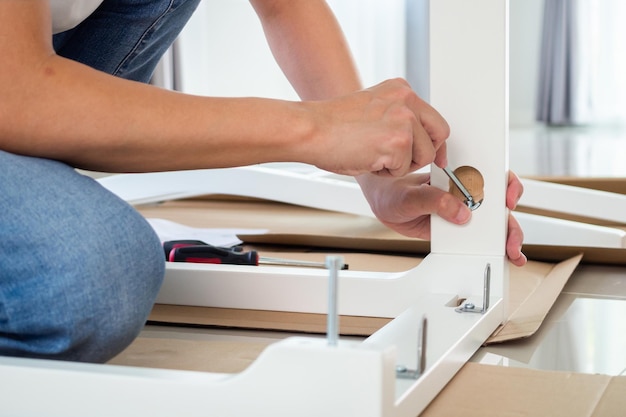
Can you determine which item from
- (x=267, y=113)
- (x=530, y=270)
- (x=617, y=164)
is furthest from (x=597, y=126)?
(x=267, y=113)

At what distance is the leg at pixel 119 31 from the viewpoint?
1.13 meters

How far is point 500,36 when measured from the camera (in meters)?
1.03

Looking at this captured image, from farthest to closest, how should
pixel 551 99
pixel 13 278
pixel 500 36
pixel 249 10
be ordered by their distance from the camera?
pixel 551 99 → pixel 249 10 → pixel 500 36 → pixel 13 278

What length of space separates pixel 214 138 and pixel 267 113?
52mm

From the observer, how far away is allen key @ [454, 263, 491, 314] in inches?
39.0

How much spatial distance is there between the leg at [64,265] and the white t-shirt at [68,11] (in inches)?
7.7

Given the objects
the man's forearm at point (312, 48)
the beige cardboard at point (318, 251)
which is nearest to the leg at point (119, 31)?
the man's forearm at point (312, 48)

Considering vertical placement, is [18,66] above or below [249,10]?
below

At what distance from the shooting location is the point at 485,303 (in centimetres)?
101

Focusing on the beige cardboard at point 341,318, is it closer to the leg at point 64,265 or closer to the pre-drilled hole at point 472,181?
the pre-drilled hole at point 472,181

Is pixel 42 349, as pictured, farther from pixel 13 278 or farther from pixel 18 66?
pixel 18 66

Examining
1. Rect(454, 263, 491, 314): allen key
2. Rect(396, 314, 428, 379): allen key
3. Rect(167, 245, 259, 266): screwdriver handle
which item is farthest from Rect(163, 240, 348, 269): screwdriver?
Rect(396, 314, 428, 379): allen key

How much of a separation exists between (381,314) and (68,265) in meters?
0.49

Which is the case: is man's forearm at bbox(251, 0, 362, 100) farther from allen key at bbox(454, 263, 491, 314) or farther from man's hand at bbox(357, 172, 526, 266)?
allen key at bbox(454, 263, 491, 314)
